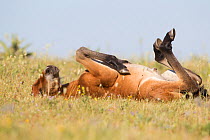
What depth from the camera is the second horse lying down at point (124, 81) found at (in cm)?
517

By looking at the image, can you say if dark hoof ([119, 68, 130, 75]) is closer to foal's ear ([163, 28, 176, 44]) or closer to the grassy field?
foal's ear ([163, 28, 176, 44])

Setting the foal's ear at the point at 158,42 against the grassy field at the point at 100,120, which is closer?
the grassy field at the point at 100,120

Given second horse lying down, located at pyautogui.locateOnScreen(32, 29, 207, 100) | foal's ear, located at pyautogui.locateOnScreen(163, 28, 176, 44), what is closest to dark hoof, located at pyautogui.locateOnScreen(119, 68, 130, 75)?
second horse lying down, located at pyautogui.locateOnScreen(32, 29, 207, 100)

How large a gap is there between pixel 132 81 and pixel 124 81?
143 mm

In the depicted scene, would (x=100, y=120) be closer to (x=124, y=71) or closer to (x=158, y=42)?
(x=124, y=71)

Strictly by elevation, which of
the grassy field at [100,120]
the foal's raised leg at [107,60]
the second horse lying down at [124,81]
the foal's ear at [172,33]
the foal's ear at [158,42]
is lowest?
the grassy field at [100,120]

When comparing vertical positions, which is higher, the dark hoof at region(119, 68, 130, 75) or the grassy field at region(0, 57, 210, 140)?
the dark hoof at region(119, 68, 130, 75)

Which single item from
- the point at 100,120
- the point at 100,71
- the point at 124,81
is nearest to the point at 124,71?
the point at 124,81

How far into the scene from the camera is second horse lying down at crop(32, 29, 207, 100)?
517cm

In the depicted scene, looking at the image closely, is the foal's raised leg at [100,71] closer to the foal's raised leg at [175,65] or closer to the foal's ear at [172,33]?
the foal's raised leg at [175,65]

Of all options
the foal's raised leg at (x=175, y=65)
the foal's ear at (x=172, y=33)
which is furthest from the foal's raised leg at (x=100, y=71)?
the foal's ear at (x=172, y=33)

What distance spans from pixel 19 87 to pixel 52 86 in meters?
1.11

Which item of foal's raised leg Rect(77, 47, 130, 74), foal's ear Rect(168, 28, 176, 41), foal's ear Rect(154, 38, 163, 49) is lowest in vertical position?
foal's raised leg Rect(77, 47, 130, 74)

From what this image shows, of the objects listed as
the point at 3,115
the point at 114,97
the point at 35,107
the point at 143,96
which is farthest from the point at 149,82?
the point at 3,115
